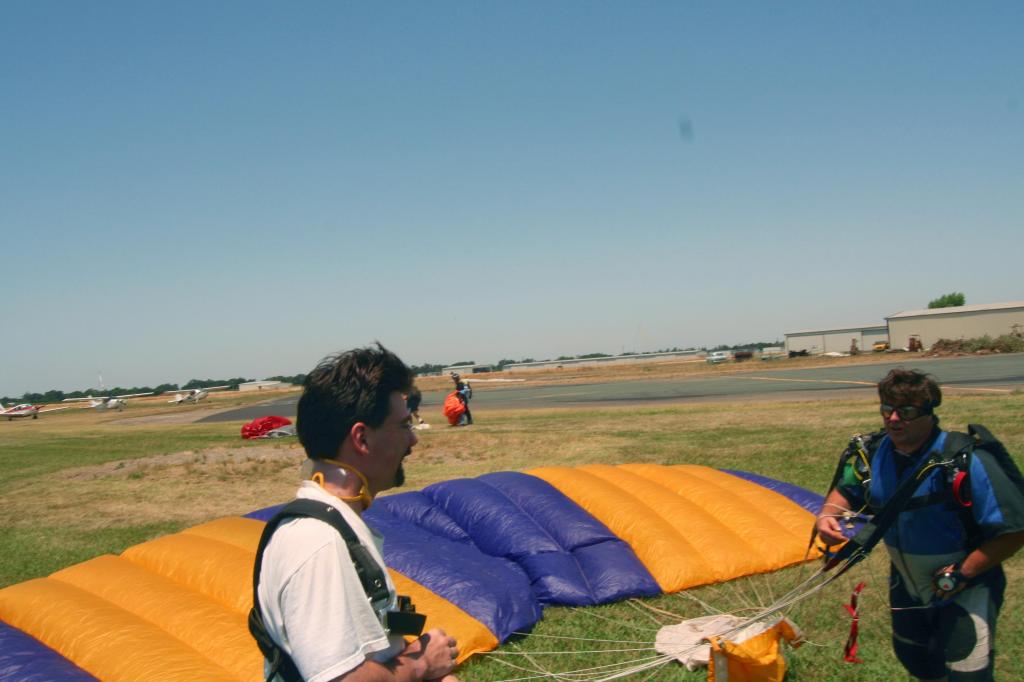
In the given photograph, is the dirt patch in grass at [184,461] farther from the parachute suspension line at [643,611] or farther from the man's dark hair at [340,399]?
the man's dark hair at [340,399]

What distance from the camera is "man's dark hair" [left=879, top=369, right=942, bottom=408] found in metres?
3.72

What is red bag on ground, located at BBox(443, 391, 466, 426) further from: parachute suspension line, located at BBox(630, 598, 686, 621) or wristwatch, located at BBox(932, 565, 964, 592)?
wristwatch, located at BBox(932, 565, 964, 592)

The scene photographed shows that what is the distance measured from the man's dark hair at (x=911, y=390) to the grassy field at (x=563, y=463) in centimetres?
228

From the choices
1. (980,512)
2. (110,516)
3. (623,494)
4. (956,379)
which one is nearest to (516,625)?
(623,494)

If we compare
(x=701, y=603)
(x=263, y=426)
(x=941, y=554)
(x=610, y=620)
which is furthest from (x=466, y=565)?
(x=263, y=426)

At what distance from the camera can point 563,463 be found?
15.9 meters

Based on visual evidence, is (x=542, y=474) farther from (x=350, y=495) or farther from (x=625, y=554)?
(x=350, y=495)

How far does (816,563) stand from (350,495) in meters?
6.39

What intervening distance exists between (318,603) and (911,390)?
3066 millimetres

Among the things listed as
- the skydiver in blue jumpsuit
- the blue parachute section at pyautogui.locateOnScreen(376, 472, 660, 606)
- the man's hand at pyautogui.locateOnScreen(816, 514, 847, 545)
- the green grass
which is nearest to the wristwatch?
the skydiver in blue jumpsuit

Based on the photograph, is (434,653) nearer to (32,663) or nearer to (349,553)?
(349,553)

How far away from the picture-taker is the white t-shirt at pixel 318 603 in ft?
5.66

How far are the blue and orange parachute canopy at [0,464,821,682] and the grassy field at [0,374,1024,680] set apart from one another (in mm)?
272

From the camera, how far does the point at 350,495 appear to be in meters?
2.02
